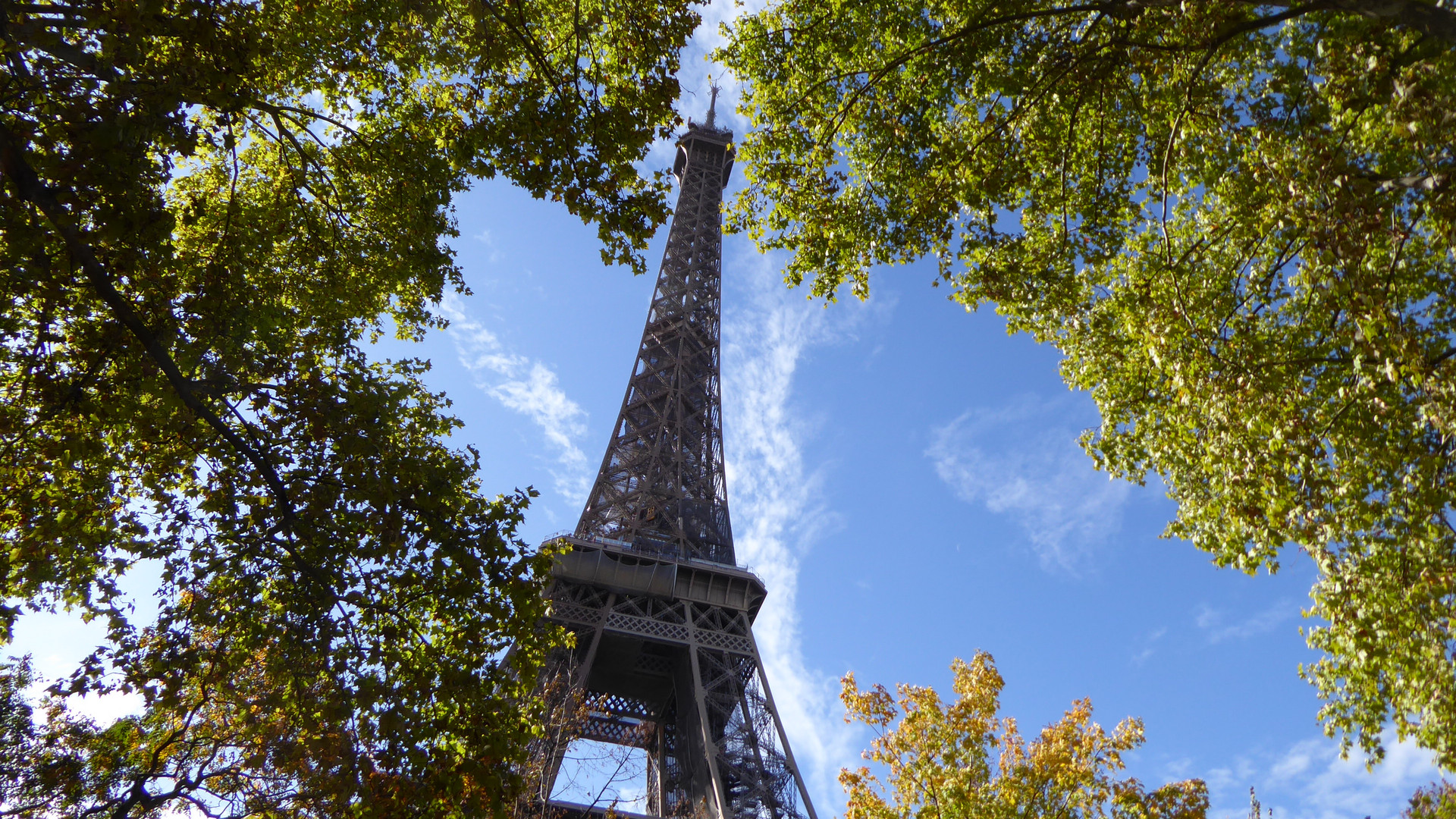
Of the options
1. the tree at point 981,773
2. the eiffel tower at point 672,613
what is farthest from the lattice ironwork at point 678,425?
the tree at point 981,773

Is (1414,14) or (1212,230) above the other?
(1212,230)

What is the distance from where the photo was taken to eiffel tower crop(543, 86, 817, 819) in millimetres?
23047

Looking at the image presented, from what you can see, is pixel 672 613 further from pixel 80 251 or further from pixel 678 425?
pixel 80 251

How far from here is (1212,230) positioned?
28.8 feet

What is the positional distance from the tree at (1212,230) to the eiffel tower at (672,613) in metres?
11.6

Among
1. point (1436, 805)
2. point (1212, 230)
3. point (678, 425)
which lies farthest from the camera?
point (678, 425)

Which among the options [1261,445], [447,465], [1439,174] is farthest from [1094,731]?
[447,465]

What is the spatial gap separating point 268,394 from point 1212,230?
892 cm

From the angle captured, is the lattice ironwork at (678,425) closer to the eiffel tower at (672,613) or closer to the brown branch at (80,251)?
the eiffel tower at (672,613)

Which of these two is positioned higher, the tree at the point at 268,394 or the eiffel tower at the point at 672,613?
the eiffel tower at the point at 672,613

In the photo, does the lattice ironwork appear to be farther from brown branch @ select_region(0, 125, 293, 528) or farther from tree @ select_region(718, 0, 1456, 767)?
brown branch @ select_region(0, 125, 293, 528)

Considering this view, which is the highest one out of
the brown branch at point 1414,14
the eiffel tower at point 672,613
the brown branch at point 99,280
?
the eiffel tower at point 672,613

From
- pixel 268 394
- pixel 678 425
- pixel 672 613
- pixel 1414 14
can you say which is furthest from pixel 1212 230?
pixel 678 425

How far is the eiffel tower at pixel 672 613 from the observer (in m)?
23.0
